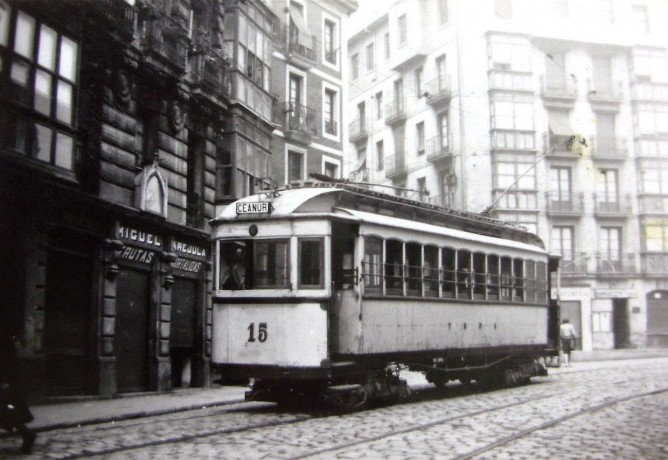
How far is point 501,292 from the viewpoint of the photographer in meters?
18.1

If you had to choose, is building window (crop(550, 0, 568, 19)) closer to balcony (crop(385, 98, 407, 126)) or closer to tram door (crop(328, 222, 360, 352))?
balcony (crop(385, 98, 407, 126))

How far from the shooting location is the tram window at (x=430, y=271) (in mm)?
15016

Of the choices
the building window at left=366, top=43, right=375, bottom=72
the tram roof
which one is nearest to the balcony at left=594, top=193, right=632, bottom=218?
the building window at left=366, top=43, right=375, bottom=72

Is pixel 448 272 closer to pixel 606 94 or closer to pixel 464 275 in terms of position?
pixel 464 275

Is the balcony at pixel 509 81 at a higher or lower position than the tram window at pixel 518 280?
higher

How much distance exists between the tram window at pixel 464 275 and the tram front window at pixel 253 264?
461 centimetres

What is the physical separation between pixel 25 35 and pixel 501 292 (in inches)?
438

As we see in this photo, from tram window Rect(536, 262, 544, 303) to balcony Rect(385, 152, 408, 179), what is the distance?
88.3ft

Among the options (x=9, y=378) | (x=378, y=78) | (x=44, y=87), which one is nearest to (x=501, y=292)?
(x=44, y=87)

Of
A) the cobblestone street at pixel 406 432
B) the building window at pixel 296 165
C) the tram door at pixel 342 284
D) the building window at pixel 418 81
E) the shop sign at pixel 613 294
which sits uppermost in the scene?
the building window at pixel 418 81

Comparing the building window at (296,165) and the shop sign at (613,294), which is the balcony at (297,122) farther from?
the shop sign at (613,294)

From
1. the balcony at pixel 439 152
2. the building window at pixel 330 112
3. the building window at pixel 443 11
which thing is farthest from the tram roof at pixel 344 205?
the building window at pixel 443 11

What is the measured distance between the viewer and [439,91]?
1735 inches

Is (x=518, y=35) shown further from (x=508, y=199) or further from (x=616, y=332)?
(x=616, y=332)
